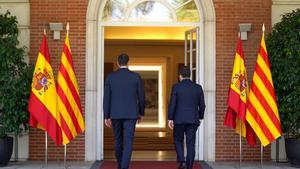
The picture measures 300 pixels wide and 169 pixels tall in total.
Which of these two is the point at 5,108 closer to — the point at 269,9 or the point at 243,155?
the point at 243,155

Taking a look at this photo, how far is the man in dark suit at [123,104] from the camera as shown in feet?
25.3

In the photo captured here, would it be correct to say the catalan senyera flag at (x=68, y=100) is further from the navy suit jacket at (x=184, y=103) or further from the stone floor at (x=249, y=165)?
the stone floor at (x=249, y=165)

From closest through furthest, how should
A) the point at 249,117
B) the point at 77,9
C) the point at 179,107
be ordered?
1. the point at 179,107
2. the point at 249,117
3. the point at 77,9

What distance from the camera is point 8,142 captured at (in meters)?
9.40

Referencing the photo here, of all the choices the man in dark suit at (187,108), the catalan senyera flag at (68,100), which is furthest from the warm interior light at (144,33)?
the man in dark suit at (187,108)

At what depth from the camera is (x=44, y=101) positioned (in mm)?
9008

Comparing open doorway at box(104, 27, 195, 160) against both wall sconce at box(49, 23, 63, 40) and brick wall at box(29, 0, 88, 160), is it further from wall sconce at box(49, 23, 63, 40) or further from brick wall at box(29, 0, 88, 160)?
wall sconce at box(49, 23, 63, 40)

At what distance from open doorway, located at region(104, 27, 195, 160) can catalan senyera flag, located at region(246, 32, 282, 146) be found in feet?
12.6

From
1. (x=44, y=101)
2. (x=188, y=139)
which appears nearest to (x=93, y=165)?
(x=44, y=101)

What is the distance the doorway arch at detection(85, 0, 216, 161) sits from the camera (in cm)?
1033

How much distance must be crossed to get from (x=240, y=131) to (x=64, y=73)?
124 inches

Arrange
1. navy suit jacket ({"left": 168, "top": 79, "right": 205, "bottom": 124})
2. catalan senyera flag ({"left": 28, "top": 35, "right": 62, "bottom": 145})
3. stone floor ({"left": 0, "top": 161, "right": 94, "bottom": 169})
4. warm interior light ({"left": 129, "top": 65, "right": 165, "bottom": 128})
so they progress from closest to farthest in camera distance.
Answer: navy suit jacket ({"left": 168, "top": 79, "right": 205, "bottom": 124}), catalan senyera flag ({"left": 28, "top": 35, "right": 62, "bottom": 145}), stone floor ({"left": 0, "top": 161, "right": 94, "bottom": 169}), warm interior light ({"left": 129, "top": 65, "right": 165, "bottom": 128})

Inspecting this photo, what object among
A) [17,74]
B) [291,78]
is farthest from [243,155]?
[17,74]

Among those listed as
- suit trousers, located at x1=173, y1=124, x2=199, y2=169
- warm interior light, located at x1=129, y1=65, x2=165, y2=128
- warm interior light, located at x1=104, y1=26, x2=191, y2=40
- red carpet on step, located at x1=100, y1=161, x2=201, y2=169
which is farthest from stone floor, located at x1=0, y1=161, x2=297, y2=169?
warm interior light, located at x1=129, y1=65, x2=165, y2=128
